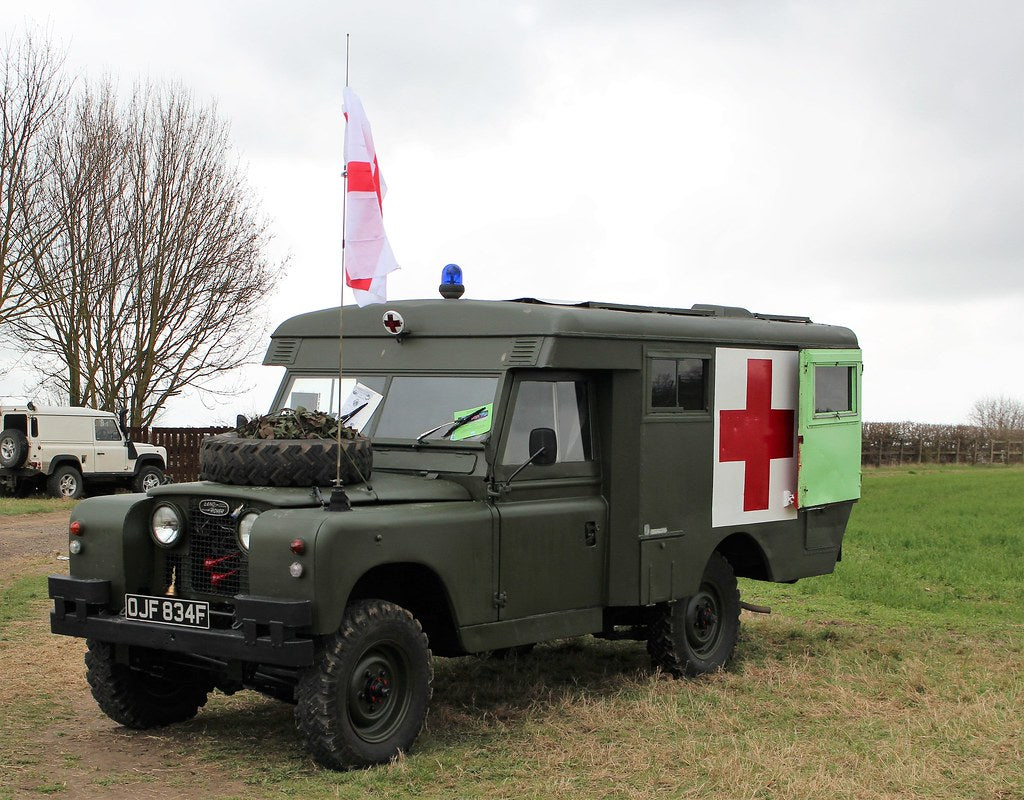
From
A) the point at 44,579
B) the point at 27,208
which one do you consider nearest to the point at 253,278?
the point at 27,208

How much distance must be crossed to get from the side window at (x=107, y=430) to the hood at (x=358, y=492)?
22.3 metres

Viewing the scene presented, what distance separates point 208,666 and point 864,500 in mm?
25391

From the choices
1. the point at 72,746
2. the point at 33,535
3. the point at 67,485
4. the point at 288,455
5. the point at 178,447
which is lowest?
the point at 72,746

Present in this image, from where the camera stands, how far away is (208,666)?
23.9ft

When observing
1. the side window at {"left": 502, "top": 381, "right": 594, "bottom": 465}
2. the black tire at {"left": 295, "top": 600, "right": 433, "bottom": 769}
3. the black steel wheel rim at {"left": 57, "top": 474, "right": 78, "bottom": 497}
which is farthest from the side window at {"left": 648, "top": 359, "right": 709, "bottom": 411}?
the black steel wheel rim at {"left": 57, "top": 474, "right": 78, "bottom": 497}

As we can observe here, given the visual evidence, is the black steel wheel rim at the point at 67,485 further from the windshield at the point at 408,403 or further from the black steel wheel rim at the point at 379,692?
the black steel wheel rim at the point at 379,692

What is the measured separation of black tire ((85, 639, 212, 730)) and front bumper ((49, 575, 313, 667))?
0.26m

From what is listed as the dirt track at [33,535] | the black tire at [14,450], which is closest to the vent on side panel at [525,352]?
the dirt track at [33,535]

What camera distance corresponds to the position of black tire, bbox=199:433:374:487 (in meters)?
7.36

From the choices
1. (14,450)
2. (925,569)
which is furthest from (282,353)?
(14,450)

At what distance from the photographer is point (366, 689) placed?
7062 millimetres

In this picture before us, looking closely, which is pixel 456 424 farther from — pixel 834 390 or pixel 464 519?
pixel 834 390

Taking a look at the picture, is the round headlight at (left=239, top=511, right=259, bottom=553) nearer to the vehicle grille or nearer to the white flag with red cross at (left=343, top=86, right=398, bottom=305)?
the vehicle grille

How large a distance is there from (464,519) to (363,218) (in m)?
1.90
